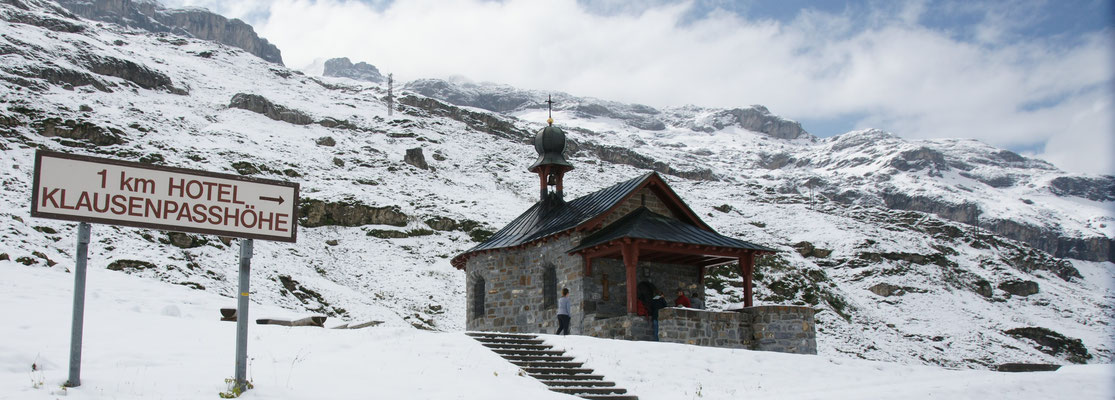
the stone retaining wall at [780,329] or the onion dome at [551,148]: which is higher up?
the onion dome at [551,148]

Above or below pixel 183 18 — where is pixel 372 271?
below

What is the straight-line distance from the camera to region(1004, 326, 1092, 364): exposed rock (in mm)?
38375

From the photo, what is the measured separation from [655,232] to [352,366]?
10.6 meters

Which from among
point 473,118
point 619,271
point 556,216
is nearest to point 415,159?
point 473,118

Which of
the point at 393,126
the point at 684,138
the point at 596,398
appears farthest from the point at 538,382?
the point at 684,138

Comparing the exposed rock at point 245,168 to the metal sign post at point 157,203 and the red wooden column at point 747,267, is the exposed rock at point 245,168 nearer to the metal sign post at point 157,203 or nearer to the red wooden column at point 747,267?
the red wooden column at point 747,267

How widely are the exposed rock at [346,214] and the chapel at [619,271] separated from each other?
583 inches

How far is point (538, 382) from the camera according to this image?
502 inches

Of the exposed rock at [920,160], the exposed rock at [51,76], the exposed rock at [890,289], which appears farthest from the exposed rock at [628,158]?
the exposed rock at [920,160]

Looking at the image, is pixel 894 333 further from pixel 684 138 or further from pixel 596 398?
pixel 684 138

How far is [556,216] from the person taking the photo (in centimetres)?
2544

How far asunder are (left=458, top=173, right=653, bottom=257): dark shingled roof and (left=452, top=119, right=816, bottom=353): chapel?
2.7 inches

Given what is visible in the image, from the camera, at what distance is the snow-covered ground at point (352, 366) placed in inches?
376

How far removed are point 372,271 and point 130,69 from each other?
121ft
